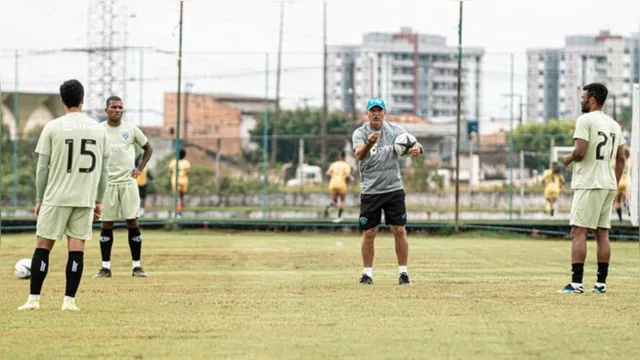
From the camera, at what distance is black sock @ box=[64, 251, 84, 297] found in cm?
1097

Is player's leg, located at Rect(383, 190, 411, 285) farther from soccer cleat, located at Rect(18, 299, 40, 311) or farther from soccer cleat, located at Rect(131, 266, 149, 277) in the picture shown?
soccer cleat, located at Rect(18, 299, 40, 311)

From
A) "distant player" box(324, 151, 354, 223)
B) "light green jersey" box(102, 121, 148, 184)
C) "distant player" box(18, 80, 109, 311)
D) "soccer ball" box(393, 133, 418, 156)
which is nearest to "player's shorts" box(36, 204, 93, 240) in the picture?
"distant player" box(18, 80, 109, 311)

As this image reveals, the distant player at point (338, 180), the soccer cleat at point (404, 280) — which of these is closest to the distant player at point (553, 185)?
the distant player at point (338, 180)

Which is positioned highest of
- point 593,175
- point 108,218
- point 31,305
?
point 593,175

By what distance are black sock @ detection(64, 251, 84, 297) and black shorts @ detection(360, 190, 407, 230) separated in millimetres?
3937

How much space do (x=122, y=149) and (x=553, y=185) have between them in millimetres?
25347

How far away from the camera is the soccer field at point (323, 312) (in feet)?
26.8

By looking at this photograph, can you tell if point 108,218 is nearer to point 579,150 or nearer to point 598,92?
point 579,150

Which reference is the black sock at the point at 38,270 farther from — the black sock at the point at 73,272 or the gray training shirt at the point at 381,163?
the gray training shirt at the point at 381,163

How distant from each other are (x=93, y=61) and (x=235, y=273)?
105 ft

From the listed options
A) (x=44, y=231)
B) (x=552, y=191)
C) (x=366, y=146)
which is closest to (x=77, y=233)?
(x=44, y=231)

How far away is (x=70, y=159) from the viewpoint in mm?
11141

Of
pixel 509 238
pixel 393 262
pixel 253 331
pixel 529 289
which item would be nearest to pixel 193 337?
pixel 253 331

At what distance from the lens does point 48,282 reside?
48.1 ft
